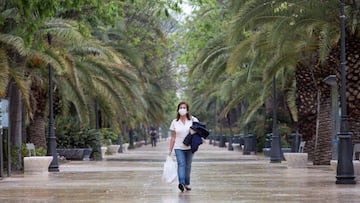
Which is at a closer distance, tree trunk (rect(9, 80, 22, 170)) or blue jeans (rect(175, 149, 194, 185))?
blue jeans (rect(175, 149, 194, 185))

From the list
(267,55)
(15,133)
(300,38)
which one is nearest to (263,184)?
(300,38)

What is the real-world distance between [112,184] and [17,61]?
807cm

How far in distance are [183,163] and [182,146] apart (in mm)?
350

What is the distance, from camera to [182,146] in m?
17.9

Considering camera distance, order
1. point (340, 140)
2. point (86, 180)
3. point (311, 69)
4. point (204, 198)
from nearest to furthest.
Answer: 1. point (204, 198)
2. point (340, 140)
3. point (86, 180)
4. point (311, 69)

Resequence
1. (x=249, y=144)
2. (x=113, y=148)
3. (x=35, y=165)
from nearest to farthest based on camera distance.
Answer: (x=35, y=165) → (x=249, y=144) → (x=113, y=148)

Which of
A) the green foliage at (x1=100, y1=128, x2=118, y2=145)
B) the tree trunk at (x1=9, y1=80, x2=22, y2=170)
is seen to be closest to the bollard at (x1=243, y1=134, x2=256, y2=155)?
the green foliage at (x1=100, y1=128, x2=118, y2=145)

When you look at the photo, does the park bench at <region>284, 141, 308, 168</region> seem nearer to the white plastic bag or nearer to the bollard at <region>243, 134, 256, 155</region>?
the white plastic bag

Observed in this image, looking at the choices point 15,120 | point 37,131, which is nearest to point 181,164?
point 15,120

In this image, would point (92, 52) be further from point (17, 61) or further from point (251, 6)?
point (251, 6)

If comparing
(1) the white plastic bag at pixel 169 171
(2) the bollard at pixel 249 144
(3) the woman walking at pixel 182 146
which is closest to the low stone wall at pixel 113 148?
(2) the bollard at pixel 249 144

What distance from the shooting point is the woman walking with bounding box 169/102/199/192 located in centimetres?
1781

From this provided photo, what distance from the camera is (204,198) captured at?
16062mm

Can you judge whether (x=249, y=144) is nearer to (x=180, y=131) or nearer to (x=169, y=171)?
(x=169, y=171)
